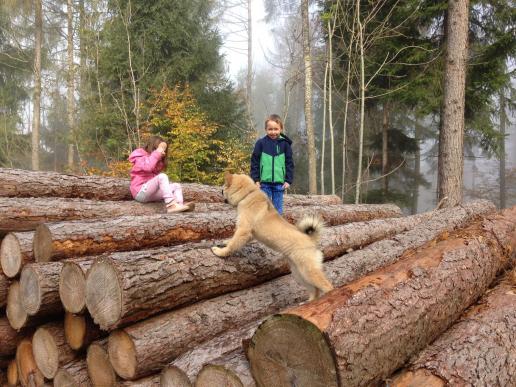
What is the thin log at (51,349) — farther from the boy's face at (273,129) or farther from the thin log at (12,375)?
the boy's face at (273,129)

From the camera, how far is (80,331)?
3.48m

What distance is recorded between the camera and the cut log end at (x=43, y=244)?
3840mm

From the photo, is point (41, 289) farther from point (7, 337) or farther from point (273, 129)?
point (273, 129)

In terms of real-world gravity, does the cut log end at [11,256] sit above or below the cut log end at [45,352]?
above

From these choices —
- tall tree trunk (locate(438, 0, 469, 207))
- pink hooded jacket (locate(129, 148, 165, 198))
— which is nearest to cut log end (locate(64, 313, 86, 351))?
pink hooded jacket (locate(129, 148, 165, 198))

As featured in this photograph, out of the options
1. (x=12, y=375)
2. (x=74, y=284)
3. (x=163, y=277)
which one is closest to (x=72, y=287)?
(x=74, y=284)

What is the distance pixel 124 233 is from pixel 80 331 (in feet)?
3.96

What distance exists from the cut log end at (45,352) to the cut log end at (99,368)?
473mm

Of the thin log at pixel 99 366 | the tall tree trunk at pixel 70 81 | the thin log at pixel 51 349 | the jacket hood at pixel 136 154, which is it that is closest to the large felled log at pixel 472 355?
the thin log at pixel 99 366

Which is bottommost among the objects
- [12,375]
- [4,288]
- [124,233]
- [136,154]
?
[12,375]

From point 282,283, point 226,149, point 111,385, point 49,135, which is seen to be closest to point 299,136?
point 226,149

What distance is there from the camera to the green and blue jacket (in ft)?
20.0

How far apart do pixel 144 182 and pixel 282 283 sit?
3259 millimetres

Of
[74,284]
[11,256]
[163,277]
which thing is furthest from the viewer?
[11,256]
